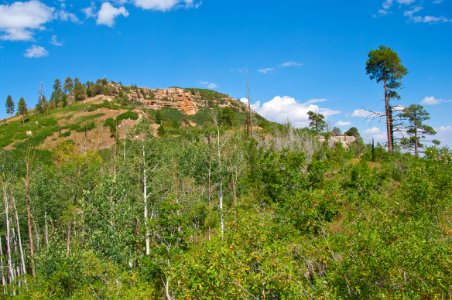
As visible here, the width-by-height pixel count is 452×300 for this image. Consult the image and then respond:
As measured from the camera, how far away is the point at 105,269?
21438mm

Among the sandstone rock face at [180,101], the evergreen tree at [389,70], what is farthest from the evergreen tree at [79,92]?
the evergreen tree at [389,70]

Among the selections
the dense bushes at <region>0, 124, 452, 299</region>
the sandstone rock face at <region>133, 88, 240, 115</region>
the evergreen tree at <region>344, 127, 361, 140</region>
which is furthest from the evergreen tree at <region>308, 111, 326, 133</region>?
the sandstone rock face at <region>133, 88, 240, 115</region>

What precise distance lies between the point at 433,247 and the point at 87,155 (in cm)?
4073

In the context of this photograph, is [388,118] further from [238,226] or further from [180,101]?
[180,101]

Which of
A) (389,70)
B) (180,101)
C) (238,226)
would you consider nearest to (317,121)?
(389,70)

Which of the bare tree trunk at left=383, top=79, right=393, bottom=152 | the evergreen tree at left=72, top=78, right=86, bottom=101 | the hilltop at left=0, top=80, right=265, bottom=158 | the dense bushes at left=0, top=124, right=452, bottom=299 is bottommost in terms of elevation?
the dense bushes at left=0, top=124, right=452, bottom=299

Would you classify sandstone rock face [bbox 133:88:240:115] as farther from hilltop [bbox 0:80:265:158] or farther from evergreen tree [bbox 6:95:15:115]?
evergreen tree [bbox 6:95:15:115]

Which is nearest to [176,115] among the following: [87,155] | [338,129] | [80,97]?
Result: [80,97]

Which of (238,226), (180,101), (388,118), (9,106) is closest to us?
(238,226)

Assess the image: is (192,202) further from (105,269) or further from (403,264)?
(403,264)

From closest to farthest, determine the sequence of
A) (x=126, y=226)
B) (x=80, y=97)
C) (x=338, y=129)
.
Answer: (x=126, y=226), (x=338, y=129), (x=80, y=97)

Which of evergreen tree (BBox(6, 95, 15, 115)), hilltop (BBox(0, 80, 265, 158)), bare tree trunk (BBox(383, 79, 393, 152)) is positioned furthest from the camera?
evergreen tree (BBox(6, 95, 15, 115))

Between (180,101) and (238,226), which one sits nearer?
(238,226)

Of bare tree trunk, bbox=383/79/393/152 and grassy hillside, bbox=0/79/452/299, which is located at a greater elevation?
bare tree trunk, bbox=383/79/393/152
